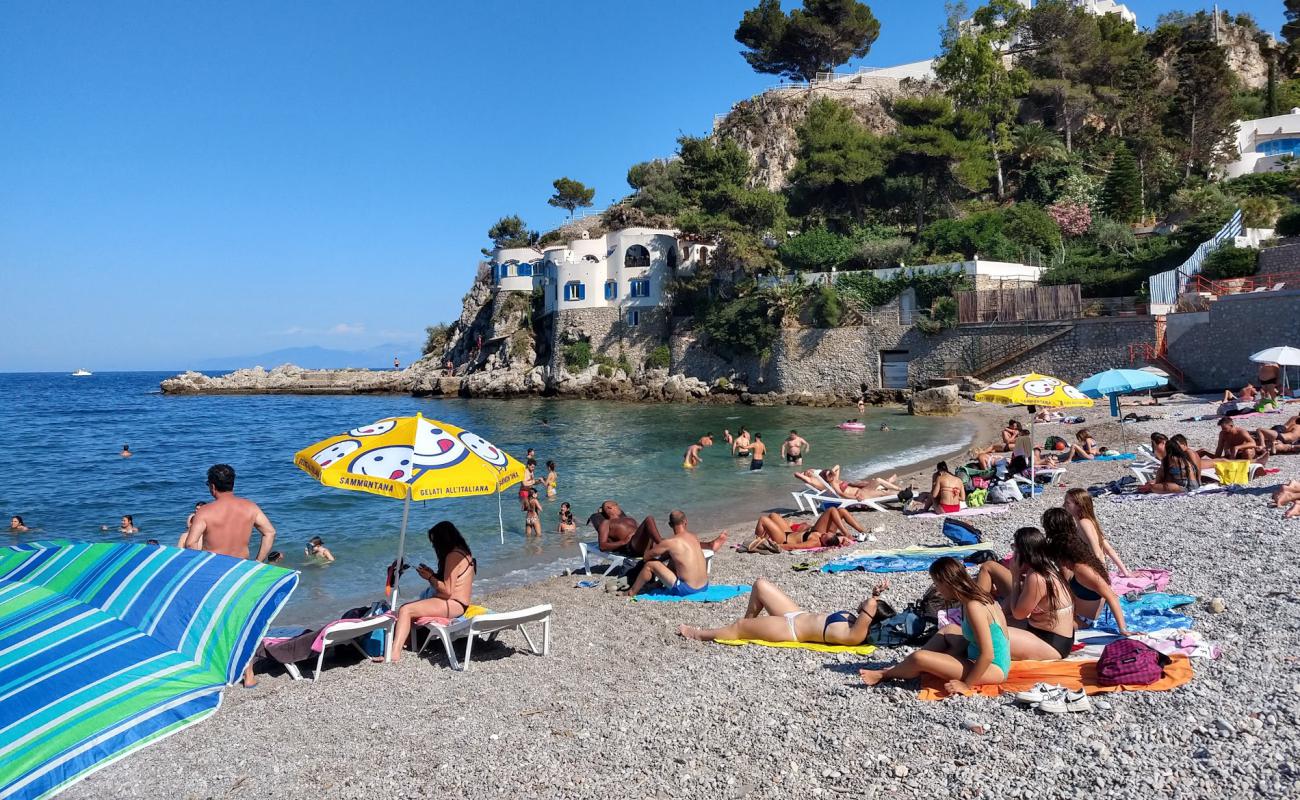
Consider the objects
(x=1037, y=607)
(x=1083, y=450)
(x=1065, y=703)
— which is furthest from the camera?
(x=1083, y=450)

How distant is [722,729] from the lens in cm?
517

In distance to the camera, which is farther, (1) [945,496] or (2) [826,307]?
(2) [826,307]

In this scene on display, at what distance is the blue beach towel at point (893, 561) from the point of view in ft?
30.8

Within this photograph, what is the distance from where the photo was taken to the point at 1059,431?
22797 millimetres

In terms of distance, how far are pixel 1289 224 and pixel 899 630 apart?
33594 mm

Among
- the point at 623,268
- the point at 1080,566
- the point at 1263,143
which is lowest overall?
the point at 1080,566

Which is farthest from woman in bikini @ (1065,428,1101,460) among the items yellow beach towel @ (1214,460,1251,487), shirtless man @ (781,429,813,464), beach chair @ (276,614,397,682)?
beach chair @ (276,614,397,682)

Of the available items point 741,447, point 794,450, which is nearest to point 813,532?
point 794,450

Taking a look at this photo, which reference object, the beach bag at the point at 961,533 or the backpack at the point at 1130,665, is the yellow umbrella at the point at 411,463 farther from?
the beach bag at the point at 961,533

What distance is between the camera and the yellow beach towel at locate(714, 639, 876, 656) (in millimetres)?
6465

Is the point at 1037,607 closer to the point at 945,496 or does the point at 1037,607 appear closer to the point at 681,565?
the point at 681,565

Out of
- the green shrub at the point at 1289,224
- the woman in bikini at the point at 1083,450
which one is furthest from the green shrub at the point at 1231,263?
the woman in bikini at the point at 1083,450

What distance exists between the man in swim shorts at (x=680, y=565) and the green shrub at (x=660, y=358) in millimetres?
38074

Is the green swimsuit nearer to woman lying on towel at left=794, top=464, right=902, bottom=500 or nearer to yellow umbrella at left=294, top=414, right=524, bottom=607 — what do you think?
yellow umbrella at left=294, top=414, right=524, bottom=607
